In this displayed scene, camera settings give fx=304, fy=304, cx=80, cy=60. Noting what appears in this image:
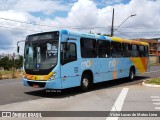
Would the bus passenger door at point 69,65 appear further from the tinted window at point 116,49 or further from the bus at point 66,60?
the tinted window at point 116,49

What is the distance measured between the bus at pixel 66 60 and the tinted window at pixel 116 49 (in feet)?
0.74

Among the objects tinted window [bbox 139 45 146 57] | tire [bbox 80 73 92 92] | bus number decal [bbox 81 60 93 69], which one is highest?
tinted window [bbox 139 45 146 57]

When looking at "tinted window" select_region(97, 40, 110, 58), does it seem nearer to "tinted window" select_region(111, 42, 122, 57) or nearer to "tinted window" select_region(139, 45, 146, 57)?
"tinted window" select_region(111, 42, 122, 57)

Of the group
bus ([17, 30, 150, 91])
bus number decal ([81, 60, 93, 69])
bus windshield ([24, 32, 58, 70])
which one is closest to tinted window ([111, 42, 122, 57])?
bus ([17, 30, 150, 91])

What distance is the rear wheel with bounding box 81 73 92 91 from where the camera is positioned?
14.7 metres

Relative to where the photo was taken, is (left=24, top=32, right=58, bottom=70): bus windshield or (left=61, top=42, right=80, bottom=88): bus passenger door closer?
(left=24, top=32, right=58, bottom=70): bus windshield

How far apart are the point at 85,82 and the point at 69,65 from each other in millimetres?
1749

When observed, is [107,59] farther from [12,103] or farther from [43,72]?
[12,103]

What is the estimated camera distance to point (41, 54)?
13273 millimetres

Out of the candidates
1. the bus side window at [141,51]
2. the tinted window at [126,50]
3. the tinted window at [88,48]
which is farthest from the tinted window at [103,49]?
the bus side window at [141,51]

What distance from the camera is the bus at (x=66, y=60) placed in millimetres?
12945

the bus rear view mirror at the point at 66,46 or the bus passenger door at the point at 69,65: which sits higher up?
the bus rear view mirror at the point at 66,46

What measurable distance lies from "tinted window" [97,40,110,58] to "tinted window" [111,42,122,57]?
70 cm

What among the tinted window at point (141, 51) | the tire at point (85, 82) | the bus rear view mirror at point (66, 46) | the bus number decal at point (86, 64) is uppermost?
the bus rear view mirror at point (66, 46)
